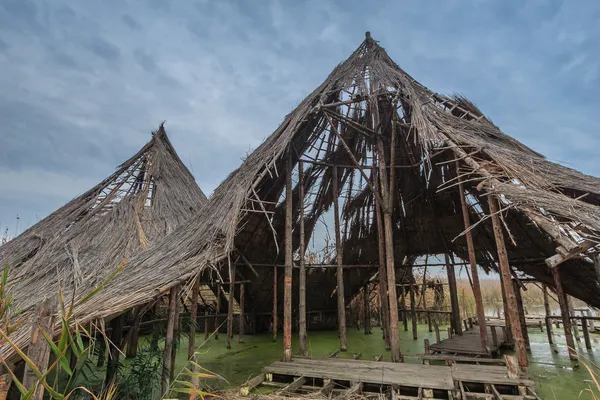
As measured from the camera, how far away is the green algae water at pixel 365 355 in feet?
20.1

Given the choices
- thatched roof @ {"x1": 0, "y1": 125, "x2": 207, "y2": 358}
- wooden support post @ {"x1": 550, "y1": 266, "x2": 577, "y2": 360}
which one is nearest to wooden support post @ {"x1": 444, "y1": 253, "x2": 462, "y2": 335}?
wooden support post @ {"x1": 550, "y1": 266, "x2": 577, "y2": 360}

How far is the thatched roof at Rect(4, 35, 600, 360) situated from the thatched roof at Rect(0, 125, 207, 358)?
952 mm

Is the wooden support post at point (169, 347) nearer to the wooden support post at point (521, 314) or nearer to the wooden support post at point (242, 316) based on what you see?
the wooden support post at point (242, 316)

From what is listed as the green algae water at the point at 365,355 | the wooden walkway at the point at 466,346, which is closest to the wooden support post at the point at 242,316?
the green algae water at the point at 365,355

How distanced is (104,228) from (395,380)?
637 centimetres

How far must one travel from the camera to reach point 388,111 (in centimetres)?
817

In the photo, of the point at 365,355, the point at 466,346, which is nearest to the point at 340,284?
the point at 365,355

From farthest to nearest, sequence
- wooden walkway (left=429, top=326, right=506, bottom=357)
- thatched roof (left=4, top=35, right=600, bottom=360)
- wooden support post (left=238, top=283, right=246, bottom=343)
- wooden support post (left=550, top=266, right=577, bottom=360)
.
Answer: wooden support post (left=238, top=283, right=246, bottom=343) → wooden support post (left=550, top=266, right=577, bottom=360) → wooden walkway (left=429, top=326, right=506, bottom=357) → thatched roof (left=4, top=35, right=600, bottom=360)

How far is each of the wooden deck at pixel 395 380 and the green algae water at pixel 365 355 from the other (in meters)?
0.72

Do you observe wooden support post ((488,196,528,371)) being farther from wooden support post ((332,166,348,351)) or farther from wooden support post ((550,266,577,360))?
wooden support post ((332,166,348,351))

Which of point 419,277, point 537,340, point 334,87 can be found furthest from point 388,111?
point 419,277

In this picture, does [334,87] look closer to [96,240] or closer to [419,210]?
[419,210]

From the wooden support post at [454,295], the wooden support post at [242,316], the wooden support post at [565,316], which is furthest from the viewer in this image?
the wooden support post at [242,316]

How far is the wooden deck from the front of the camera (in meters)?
4.95
